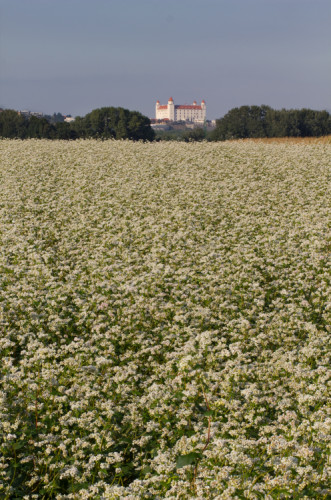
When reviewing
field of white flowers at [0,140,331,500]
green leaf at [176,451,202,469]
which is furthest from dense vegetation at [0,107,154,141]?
green leaf at [176,451,202,469]

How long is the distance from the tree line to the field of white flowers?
1938 inches

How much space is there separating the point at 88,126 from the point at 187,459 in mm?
66815

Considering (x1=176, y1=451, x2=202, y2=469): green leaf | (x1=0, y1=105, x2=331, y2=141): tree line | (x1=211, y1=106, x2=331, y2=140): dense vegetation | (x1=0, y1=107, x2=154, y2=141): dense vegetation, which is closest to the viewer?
(x1=176, y1=451, x2=202, y2=469): green leaf

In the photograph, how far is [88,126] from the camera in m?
67.1

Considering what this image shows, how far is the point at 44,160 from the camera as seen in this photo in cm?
2569

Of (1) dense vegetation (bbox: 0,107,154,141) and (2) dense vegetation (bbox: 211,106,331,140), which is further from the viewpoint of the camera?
(2) dense vegetation (bbox: 211,106,331,140)

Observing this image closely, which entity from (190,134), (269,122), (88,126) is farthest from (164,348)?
(190,134)

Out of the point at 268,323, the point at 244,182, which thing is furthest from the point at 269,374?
the point at 244,182

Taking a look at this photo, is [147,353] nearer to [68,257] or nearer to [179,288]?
[179,288]

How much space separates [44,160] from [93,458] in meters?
23.2

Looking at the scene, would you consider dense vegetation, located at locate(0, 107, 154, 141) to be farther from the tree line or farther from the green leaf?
the green leaf

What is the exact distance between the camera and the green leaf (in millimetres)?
4207

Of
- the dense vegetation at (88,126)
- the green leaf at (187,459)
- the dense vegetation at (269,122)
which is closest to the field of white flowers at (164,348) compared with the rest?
the green leaf at (187,459)

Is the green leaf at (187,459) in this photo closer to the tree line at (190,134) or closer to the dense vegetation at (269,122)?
the tree line at (190,134)
